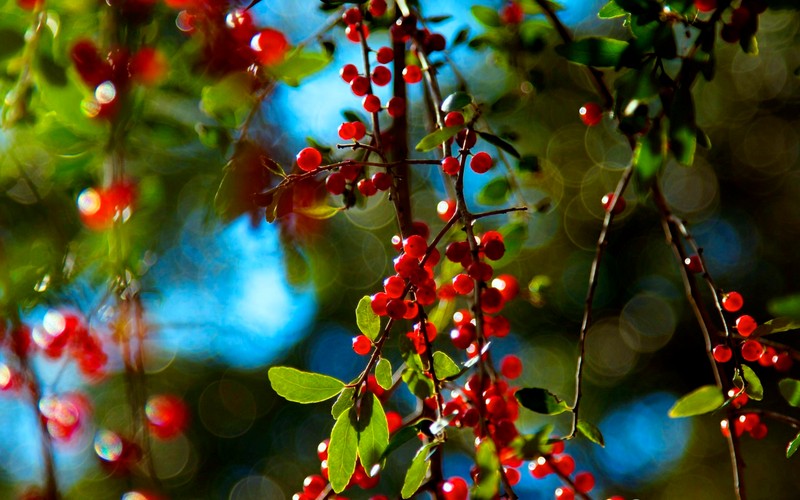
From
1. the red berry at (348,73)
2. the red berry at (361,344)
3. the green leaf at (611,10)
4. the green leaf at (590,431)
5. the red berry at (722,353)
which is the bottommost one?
the red berry at (361,344)

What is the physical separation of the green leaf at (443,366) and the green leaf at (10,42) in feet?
1.65

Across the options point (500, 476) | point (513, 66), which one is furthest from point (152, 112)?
point (500, 476)

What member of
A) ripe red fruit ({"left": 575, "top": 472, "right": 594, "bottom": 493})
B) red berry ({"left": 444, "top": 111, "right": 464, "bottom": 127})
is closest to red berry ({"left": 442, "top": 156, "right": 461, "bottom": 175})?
red berry ({"left": 444, "top": 111, "right": 464, "bottom": 127})

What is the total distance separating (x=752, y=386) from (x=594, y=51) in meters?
0.31

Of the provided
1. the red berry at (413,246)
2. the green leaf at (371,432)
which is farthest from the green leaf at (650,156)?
the green leaf at (371,432)

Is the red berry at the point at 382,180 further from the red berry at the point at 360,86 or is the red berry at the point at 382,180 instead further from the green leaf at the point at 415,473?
the green leaf at the point at 415,473

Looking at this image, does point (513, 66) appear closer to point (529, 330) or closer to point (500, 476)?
point (500, 476)

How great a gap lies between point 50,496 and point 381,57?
0.55 metres

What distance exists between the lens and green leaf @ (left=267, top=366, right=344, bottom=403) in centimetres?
63

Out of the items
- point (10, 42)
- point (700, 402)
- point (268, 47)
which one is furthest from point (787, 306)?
point (10, 42)

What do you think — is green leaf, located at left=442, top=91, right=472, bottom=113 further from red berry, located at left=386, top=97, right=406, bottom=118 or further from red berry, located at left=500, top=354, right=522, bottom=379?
red berry, located at left=500, top=354, right=522, bottom=379

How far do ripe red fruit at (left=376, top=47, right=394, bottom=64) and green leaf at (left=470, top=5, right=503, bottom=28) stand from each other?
13 centimetres

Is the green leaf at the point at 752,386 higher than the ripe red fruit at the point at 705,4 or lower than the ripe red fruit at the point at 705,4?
lower

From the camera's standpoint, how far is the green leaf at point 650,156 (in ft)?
1.54
